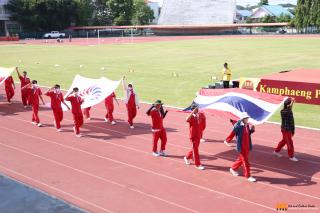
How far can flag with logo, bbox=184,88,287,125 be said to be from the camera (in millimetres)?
10312

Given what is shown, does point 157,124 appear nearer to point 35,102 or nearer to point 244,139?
point 244,139

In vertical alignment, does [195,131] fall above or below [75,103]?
below

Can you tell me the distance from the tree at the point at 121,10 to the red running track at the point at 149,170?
78941mm

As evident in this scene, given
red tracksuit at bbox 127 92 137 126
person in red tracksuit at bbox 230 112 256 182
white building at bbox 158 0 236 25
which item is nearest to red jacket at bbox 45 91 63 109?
red tracksuit at bbox 127 92 137 126

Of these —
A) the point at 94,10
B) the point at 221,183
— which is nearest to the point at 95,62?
the point at 221,183

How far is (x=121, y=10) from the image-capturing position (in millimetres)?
92000

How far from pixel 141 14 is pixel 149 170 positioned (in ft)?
298

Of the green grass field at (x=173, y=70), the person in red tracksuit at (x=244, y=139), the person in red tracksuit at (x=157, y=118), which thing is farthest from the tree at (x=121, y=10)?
the person in red tracksuit at (x=244, y=139)

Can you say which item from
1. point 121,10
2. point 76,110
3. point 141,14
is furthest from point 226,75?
point 141,14

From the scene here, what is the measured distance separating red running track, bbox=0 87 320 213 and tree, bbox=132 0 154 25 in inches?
3347

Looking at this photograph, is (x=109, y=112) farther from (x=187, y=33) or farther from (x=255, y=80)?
(x=187, y=33)

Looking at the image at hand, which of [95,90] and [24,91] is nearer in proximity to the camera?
[95,90]

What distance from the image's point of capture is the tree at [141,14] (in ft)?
320

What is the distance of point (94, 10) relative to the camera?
9462cm
